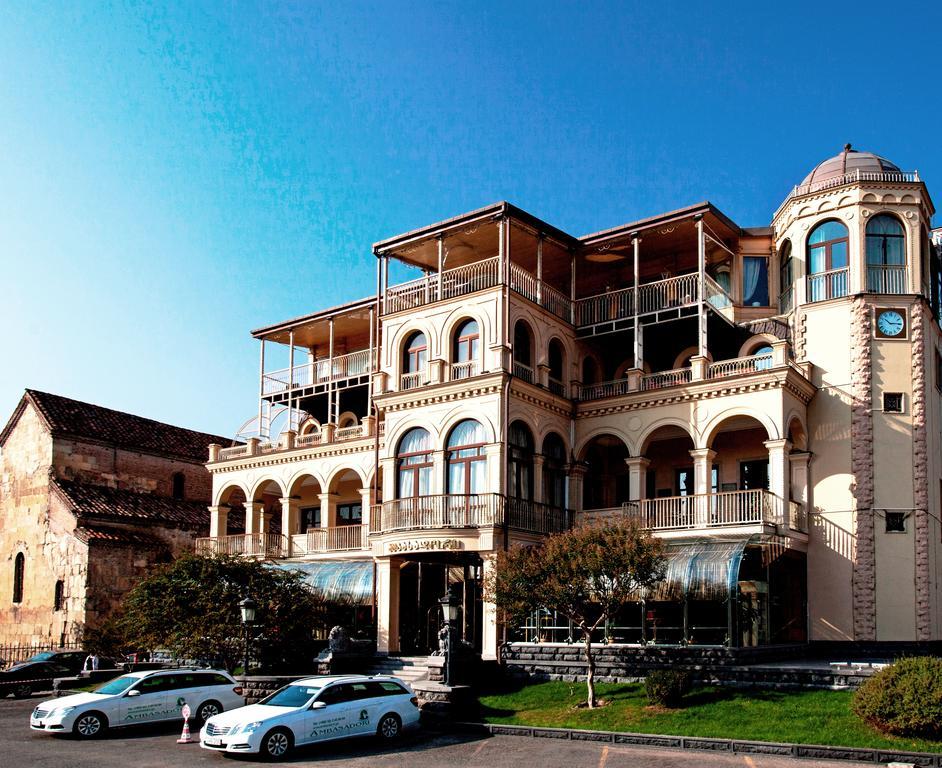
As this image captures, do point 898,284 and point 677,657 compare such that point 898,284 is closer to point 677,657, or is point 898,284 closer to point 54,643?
point 677,657

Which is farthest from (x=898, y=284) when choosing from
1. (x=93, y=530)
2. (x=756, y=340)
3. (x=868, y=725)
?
(x=93, y=530)

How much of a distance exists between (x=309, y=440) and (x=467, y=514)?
1190 cm

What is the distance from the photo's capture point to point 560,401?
→ 107ft

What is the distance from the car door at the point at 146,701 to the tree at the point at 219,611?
6.61 m

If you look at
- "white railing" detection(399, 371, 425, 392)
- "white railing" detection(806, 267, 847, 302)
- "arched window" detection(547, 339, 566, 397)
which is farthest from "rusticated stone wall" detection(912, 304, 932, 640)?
"white railing" detection(399, 371, 425, 392)

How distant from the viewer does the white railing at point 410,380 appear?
32.8m

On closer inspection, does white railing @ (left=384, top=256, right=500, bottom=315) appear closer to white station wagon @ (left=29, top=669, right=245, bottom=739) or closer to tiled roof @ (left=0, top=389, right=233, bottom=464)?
white station wagon @ (left=29, top=669, right=245, bottom=739)

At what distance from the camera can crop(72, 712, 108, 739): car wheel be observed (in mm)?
21719

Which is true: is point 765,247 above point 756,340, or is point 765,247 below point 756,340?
above

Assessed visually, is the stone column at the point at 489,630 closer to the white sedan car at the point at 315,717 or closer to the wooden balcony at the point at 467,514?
the wooden balcony at the point at 467,514

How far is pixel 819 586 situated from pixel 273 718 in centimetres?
1755

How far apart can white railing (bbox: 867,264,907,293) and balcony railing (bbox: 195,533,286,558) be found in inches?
901

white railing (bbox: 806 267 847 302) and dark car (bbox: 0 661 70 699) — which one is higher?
white railing (bbox: 806 267 847 302)

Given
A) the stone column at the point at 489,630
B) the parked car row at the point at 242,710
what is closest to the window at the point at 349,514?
the stone column at the point at 489,630
